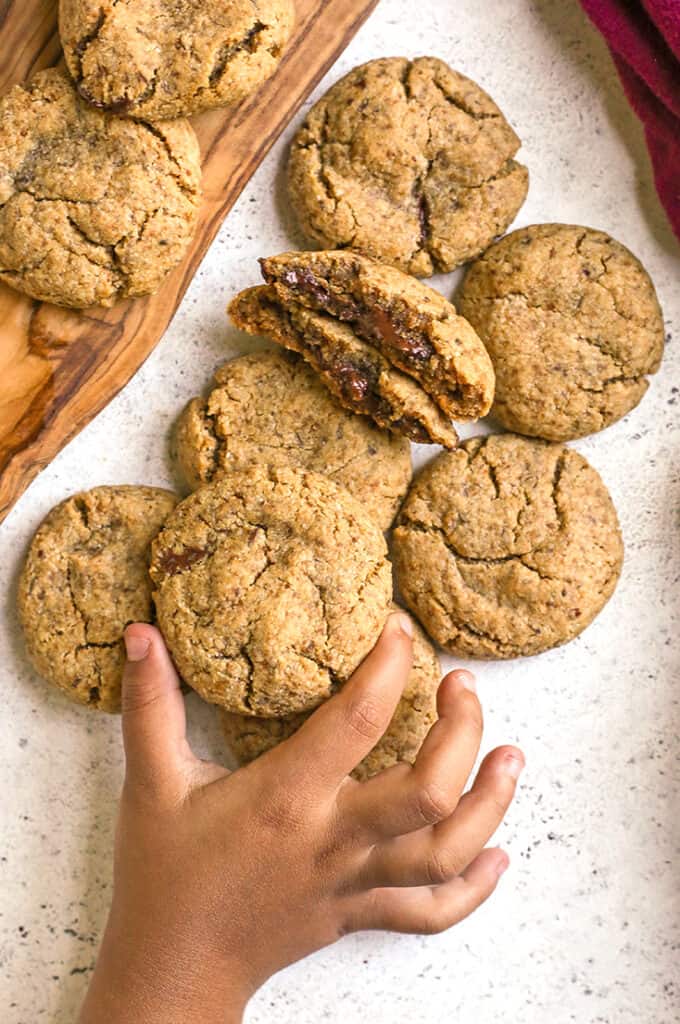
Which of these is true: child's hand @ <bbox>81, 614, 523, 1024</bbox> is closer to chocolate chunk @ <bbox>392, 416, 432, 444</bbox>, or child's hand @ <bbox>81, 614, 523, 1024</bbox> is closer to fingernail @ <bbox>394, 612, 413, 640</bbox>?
fingernail @ <bbox>394, 612, 413, 640</bbox>

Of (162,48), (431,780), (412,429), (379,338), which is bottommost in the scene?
(431,780)

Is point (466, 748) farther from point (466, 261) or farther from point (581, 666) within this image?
point (466, 261)

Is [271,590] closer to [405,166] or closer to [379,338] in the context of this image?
[379,338]

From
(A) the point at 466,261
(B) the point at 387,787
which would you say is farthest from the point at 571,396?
(B) the point at 387,787

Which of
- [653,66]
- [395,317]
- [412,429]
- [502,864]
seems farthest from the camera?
[502,864]

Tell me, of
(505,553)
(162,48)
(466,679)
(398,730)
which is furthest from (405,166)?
(398,730)
